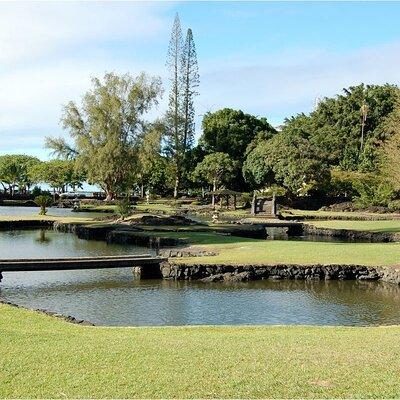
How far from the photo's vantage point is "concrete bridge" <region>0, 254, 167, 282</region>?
22.5 meters

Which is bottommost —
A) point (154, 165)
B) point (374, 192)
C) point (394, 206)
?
point (394, 206)

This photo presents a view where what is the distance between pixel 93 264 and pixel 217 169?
55.2m

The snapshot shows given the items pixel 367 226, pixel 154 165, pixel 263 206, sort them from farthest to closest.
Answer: pixel 154 165 < pixel 263 206 < pixel 367 226

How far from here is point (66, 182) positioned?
99.7 meters

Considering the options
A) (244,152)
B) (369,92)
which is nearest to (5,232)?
(244,152)

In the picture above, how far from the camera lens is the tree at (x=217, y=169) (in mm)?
78438

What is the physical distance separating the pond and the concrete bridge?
1.63 feet

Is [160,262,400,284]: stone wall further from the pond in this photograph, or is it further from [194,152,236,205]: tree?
[194,152,236,205]: tree

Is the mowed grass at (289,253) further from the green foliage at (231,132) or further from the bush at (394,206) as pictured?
the green foliage at (231,132)

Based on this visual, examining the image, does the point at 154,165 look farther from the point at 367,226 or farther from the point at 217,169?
the point at 367,226

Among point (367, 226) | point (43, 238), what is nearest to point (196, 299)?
point (43, 238)

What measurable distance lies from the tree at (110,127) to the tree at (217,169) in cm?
1105

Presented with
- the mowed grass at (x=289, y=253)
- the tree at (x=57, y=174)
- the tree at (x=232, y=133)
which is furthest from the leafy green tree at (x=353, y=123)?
the mowed grass at (x=289, y=253)

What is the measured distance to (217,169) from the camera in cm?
7812
